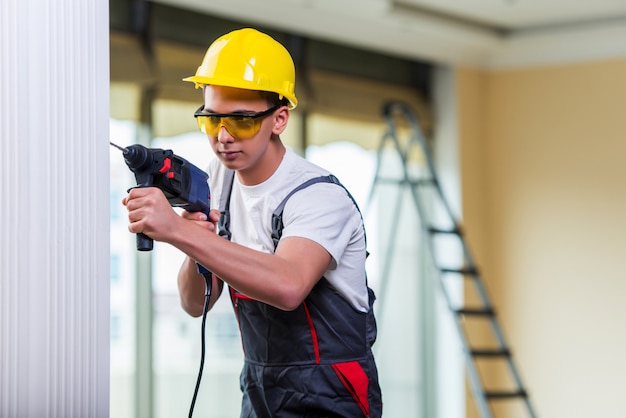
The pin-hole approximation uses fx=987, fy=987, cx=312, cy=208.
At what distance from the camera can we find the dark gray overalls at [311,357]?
1848 mm

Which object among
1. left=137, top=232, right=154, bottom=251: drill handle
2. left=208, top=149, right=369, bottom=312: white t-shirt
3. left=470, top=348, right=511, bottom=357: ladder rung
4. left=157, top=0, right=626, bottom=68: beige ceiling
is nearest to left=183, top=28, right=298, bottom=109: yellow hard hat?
left=208, top=149, right=369, bottom=312: white t-shirt

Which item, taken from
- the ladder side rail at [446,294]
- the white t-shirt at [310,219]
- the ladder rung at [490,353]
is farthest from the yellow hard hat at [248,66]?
the ladder rung at [490,353]

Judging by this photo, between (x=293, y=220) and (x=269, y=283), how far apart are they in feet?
0.68

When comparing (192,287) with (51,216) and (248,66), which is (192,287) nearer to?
(248,66)

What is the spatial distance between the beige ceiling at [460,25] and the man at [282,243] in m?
3.10

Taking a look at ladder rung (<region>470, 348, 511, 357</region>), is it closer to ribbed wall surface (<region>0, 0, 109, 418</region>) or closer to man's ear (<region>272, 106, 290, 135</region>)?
man's ear (<region>272, 106, 290, 135</region>)

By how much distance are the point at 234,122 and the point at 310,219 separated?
0.22 m

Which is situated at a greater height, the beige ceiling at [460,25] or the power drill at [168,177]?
the beige ceiling at [460,25]

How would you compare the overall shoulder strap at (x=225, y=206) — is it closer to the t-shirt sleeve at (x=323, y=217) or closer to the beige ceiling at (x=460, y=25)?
the t-shirt sleeve at (x=323, y=217)

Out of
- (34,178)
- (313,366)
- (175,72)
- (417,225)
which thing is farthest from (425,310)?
(34,178)

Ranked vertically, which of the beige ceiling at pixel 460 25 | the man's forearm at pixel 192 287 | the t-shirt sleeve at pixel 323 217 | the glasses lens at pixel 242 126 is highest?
the beige ceiling at pixel 460 25

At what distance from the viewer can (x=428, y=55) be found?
20.3 ft

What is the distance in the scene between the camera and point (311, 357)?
1.85 meters

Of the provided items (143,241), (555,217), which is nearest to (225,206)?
(143,241)
